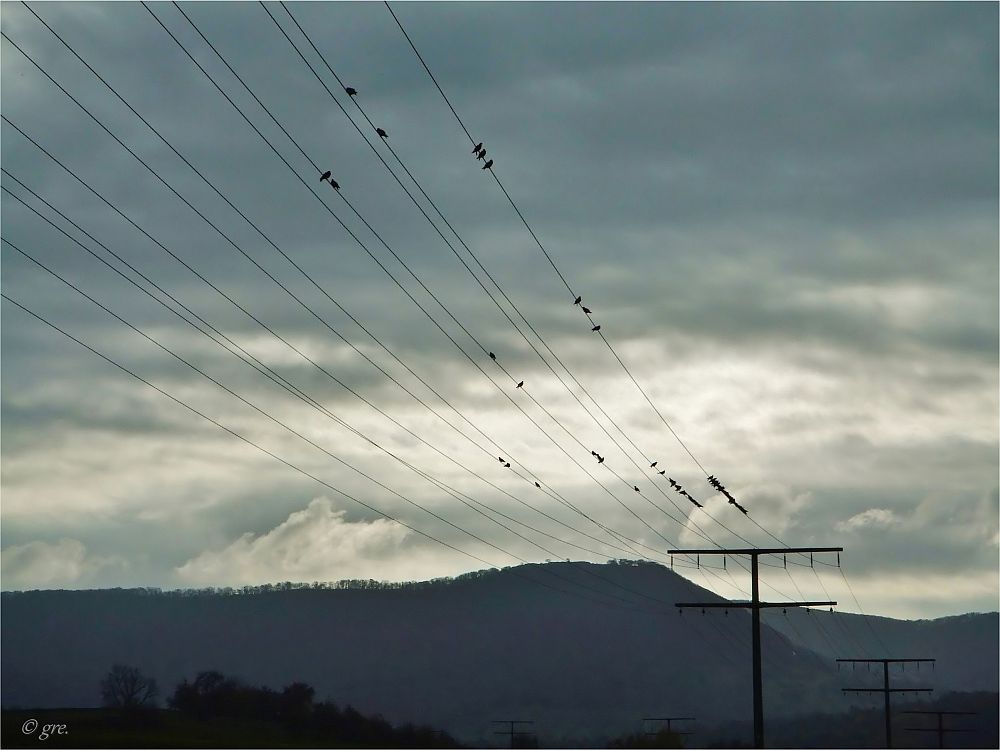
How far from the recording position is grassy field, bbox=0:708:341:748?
293ft

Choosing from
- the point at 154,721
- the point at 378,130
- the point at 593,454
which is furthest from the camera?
the point at 154,721

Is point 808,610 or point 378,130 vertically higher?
point 378,130

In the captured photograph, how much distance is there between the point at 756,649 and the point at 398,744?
94.0m

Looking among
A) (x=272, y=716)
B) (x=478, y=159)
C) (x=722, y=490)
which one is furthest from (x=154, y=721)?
(x=478, y=159)

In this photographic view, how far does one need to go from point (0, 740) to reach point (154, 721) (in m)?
69.1

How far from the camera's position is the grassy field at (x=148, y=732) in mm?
89400

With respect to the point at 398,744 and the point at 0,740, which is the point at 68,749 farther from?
the point at 398,744

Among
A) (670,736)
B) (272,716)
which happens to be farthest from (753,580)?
(272,716)

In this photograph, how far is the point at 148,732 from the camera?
5084 inches

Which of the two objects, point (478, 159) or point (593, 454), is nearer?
point (478, 159)

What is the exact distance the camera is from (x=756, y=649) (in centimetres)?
7025

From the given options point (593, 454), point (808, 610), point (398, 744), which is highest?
point (593, 454)

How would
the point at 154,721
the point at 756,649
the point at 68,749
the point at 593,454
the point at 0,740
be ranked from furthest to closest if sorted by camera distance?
the point at 154,721, the point at 68,749, the point at 0,740, the point at 756,649, the point at 593,454

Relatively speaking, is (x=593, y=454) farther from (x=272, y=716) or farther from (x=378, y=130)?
(x=272, y=716)
